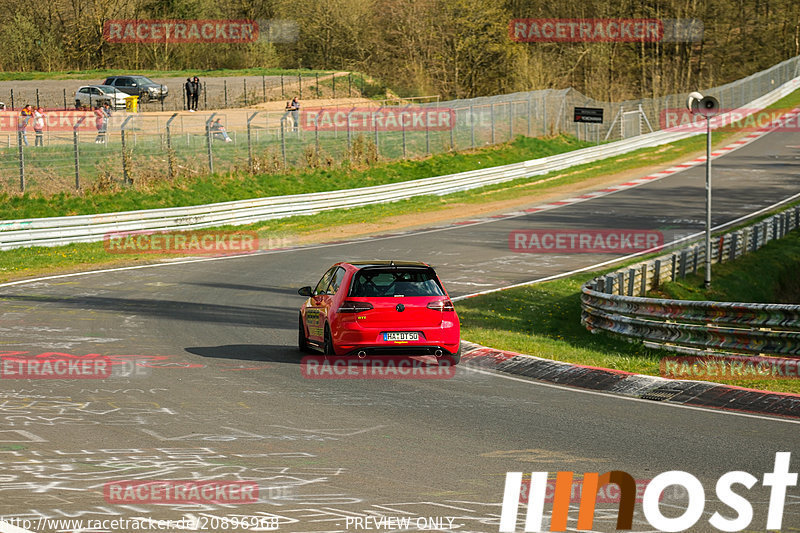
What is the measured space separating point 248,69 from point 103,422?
74.4m

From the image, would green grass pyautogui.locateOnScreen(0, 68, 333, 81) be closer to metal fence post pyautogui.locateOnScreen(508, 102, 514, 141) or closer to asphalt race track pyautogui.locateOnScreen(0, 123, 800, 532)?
Result: metal fence post pyautogui.locateOnScreen(508, 102, 514, 141)

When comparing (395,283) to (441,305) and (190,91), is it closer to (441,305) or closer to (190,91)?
(441,305)

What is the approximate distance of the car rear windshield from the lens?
45.5 ft

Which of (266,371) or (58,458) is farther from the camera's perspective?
(266,371)

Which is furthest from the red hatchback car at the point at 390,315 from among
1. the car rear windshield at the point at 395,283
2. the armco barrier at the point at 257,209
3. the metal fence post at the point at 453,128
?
the metal fence post at the point at 453,128

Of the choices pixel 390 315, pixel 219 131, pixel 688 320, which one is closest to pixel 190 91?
pixel 219 131

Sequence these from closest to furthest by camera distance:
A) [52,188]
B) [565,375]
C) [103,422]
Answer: [103,422]
[565,375]
[52,188]

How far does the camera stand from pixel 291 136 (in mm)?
42781

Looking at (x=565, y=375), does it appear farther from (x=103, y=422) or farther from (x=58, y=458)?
(x=58, y=458)

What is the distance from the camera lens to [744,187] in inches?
1662

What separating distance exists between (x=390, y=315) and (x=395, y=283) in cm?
60

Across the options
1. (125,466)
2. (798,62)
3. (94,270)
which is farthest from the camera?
(798,62)

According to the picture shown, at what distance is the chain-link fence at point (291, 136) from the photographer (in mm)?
35531

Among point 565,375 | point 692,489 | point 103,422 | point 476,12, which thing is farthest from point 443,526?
point 476,12
